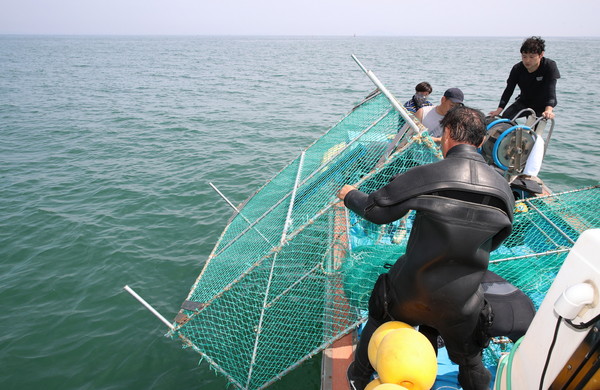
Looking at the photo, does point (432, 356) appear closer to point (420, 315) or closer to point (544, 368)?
point (420, 315)

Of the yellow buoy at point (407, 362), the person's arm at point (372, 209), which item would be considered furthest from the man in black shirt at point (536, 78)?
the yellow buoy at point (407, 362)

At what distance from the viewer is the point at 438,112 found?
4.14m

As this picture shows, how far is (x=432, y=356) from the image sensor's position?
1.68 m

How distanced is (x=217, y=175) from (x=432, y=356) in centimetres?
792

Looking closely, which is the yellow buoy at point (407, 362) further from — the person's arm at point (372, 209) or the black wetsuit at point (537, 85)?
the black wetsuit at point (537, 85)

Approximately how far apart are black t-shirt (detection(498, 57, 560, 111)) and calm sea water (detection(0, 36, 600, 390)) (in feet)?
14.4

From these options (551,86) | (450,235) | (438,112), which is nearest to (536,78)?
(551,86)

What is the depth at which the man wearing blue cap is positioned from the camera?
3.88m

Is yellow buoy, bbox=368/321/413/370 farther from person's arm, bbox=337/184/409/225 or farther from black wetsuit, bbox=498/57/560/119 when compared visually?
black wetsuit, bbox=498/57/560/119

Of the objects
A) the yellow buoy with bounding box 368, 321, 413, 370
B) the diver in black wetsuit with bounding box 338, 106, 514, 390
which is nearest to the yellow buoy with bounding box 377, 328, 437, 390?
the yellow buoy with bounding box 368, 321, 413, 370

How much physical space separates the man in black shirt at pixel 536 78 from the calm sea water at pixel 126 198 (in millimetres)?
4336

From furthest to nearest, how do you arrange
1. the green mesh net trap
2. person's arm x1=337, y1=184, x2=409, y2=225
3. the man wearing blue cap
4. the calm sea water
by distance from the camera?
1. the calm sea water
2. the man wearing blue cap
3. the green mesh net trap
4. person's arm x1=337, y1=184, x2=409, y2=225

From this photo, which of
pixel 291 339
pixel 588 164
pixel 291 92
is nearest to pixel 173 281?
pixel 291 339

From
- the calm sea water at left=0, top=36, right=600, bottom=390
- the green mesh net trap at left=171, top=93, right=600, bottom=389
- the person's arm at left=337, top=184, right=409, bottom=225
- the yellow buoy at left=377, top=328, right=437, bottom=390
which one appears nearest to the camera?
the yellow buoy at left=377, top=328, right=437, bottom=390
